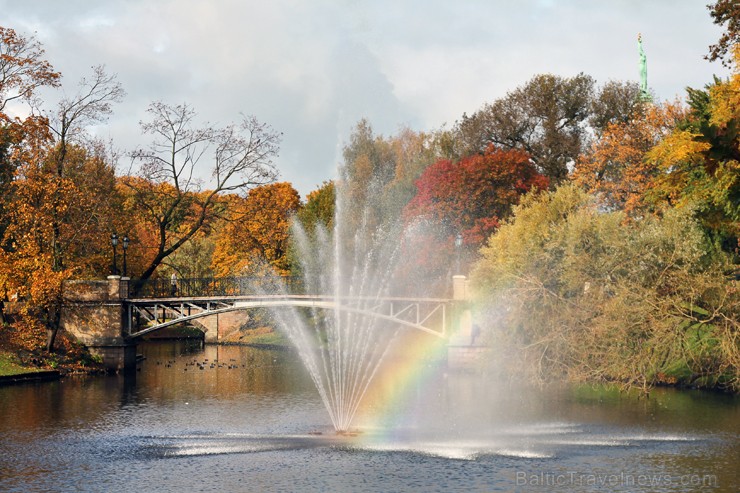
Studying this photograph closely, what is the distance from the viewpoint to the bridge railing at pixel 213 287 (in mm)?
54781

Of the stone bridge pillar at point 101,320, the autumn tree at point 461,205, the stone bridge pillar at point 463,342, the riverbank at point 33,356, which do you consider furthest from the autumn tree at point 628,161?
the riverbank at point 33,356

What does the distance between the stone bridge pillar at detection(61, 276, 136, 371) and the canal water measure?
23.4 ft

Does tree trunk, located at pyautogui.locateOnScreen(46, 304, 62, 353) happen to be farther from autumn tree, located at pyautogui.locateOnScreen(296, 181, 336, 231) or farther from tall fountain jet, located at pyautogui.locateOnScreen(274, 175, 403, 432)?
autumn tree, located at pyautogui.locateOnScreen(296, 181, 336, 231)

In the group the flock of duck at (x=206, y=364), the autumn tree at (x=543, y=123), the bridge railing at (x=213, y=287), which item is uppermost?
the autumn tree at (x=543, y=123)

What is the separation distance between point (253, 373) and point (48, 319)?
37.4ft

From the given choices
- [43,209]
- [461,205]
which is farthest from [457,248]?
[43,209]

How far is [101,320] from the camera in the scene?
53031 millimetres

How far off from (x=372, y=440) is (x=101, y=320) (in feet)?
92.8

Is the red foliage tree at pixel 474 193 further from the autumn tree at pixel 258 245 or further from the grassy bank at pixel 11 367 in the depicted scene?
the grassy bank at pixel 11 367

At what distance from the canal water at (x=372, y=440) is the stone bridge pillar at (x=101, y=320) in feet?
23.4

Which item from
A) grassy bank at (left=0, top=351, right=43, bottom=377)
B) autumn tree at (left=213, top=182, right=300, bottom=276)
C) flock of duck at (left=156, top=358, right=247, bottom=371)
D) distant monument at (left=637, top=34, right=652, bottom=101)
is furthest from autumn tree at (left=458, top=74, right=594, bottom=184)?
grassy bank at (left=0, top=351, right=43, bottom=377)

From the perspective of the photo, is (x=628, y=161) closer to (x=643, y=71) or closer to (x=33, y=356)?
(x=643, y=71)

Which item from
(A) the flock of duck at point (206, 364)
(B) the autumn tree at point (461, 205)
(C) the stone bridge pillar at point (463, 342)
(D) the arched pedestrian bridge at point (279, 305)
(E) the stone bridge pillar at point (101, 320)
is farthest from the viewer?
(B) the autumn tree at point (461, 205)

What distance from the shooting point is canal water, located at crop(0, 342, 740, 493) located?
78.5 ft
